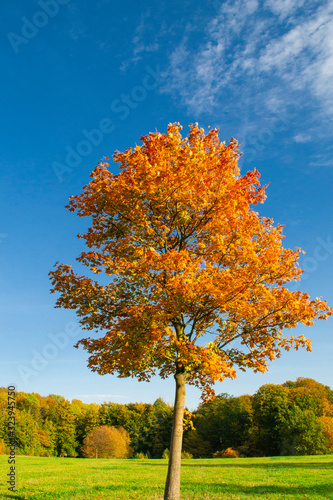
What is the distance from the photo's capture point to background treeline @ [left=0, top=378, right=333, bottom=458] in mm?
49312

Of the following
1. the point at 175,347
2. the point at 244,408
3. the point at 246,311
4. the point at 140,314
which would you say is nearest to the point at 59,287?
the point at 140,314

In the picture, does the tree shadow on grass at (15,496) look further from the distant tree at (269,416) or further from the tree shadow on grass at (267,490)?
the distant tree at (269,416)

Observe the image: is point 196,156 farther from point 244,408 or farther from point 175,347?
point 244,408

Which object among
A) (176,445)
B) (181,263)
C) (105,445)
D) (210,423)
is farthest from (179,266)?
(210,423)

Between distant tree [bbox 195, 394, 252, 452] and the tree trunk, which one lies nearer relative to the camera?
the tree trunk

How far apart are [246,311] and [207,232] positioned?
116 inches

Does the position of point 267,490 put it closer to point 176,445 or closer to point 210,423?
point 176,445

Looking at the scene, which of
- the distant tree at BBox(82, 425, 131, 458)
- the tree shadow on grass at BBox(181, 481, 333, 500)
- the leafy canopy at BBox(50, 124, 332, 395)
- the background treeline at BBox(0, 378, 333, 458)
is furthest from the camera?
the distant tree at BBox(82, 425, 131, 458)

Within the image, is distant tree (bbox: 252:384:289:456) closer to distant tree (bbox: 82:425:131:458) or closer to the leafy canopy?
distant tree (bbox: 82:425:131:458)

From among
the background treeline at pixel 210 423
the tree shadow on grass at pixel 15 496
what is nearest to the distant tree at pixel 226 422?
the background treeline at pixel 210 423

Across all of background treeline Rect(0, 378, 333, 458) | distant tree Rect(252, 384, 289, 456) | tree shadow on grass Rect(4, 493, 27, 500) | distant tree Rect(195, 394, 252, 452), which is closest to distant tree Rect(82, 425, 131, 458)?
background treeline Rect(0, 378, 333, 458)

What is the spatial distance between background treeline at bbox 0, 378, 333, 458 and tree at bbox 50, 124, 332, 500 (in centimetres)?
4668

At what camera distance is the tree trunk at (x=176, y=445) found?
944cm

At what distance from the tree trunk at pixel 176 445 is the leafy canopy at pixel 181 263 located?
1.59 feet
